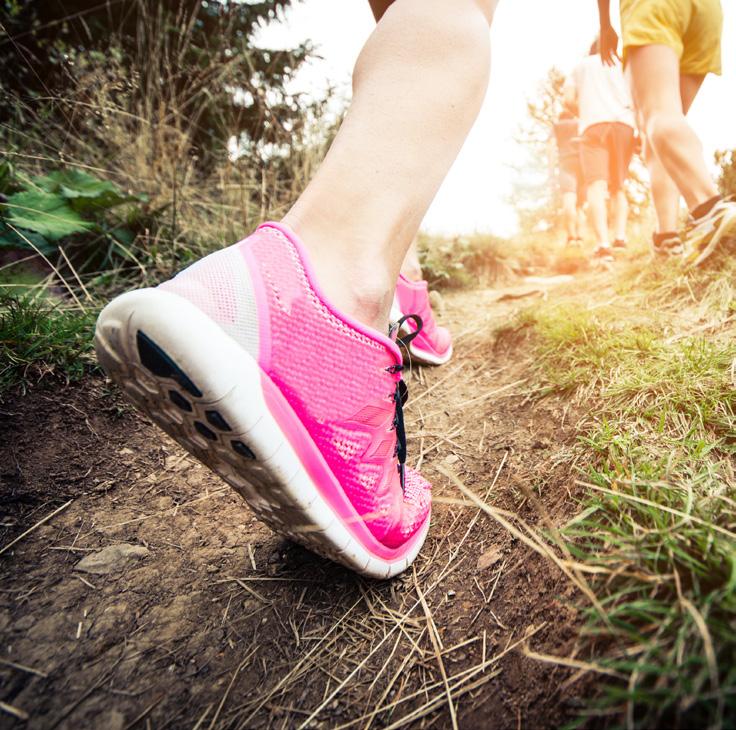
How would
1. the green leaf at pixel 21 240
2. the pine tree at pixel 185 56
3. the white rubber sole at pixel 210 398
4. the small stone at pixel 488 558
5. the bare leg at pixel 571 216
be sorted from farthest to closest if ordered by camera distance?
the bare leg at pixel 571 216, the pine tree at pixel 185 56, the green leaf at pixel 21 240, the small stone at pixel 488 558, the white rubber sole at pixel 210 398

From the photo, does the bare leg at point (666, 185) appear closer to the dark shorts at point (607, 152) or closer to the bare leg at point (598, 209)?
the bare leg at point (598, 209)

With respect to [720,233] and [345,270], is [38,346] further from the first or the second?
[720,233]

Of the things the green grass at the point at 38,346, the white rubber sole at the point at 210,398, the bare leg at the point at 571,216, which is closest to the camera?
the white rubber sole at the point at 210,398

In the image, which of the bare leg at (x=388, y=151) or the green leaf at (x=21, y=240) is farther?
the green leaf at (x=21, y=240)

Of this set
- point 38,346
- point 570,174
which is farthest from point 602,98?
point 38,346

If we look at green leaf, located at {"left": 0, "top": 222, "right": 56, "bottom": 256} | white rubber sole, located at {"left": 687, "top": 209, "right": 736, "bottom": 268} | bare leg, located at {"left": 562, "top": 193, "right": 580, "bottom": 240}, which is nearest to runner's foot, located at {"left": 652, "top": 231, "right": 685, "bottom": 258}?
white rubber sole, located at {"left": 687, "top": 209, "right": 736, "bottom": 268}

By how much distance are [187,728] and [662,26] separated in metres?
2.91

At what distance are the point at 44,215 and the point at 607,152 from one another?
14.9ft

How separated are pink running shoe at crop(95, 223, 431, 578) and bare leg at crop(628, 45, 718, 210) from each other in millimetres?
2020

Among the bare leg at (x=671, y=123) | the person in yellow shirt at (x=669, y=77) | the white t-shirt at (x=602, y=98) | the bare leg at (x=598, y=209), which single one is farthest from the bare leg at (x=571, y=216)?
the bare leg at (x=671, y=123)

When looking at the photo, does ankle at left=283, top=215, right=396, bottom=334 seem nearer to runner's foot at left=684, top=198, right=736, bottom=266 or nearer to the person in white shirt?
runner's foot at left=684, top=198, right=736, bottom=266

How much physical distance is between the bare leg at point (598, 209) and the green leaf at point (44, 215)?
12.8 ft

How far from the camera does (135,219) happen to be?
1.98 meters

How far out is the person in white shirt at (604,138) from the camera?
381cm
